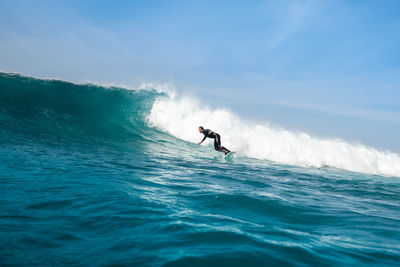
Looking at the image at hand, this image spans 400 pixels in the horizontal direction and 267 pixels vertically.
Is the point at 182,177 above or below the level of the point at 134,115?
below

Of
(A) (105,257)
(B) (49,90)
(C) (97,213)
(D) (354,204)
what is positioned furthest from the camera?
(B) (49,90)

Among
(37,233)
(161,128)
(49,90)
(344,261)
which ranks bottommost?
(37,233)

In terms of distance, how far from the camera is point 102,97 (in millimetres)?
18844

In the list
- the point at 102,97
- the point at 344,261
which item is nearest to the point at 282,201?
the point at 344,261

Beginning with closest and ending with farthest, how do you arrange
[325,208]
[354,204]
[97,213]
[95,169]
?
1. [97,213]
2. [325,208]
3. [354,204]
4. [95,169]

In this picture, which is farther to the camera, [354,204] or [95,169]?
[95,169]

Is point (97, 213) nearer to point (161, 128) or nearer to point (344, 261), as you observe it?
point (344, 261)

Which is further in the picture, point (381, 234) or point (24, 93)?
point (24, 93)

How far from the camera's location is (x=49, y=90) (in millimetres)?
17297

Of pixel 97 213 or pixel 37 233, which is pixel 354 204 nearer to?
pixel 97 213

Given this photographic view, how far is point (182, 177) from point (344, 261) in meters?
4.43

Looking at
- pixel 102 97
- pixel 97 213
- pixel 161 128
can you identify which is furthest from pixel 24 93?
pixel 97 213

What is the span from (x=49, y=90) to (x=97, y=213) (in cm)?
1695

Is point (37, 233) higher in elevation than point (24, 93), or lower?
lower
